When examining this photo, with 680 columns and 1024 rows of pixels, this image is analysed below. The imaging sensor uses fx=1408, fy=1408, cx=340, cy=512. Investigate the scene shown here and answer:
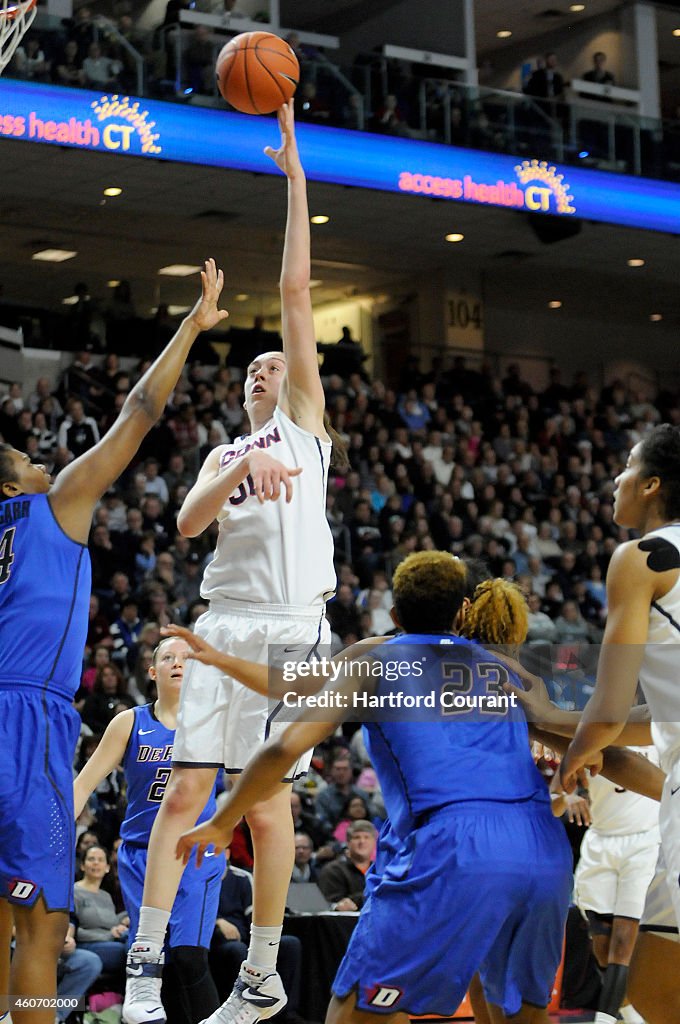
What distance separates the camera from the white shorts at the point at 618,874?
8.19 meters

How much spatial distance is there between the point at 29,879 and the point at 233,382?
1332 centimetres

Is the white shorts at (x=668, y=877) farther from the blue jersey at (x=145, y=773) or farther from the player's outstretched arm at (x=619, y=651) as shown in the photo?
the blue jersey at (x=145, y=773)

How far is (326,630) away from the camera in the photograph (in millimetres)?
5172

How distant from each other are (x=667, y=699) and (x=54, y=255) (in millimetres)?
18093

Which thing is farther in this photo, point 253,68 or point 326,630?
point 253,68

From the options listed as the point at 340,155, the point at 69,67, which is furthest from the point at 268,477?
the point at 340,155

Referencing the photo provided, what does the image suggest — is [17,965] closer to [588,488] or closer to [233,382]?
[233,382]

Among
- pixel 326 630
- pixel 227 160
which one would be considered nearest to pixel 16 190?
pixel 227 160

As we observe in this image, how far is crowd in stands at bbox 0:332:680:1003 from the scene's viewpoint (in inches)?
429

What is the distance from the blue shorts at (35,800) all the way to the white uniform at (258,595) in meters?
0.60

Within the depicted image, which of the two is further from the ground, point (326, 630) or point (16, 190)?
point (16, 190)

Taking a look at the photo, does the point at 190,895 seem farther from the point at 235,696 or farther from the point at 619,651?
the point at 619,651

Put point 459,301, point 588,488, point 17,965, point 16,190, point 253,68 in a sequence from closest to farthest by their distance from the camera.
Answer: point 17,965 < point 253,68 < point 16,190 < point 588,488 < point 459,301

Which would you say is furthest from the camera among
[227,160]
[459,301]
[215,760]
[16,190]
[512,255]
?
[459,301]
